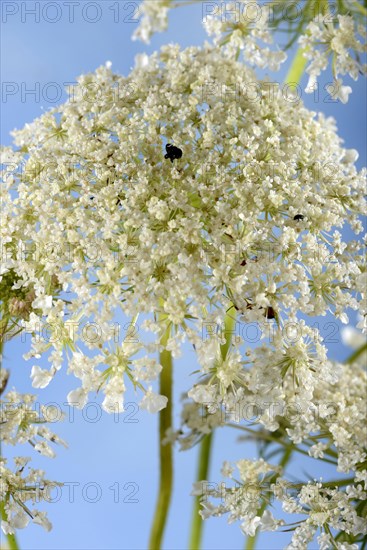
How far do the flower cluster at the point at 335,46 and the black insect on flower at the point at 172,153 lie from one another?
14.6 inches

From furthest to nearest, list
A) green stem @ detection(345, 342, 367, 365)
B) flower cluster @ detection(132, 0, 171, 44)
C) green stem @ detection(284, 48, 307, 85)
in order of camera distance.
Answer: green stem @ detection(345, 342, 367, 365) < green stem @ detection(284, 48, 307, 85) < flower cluster @ detection(132, 0, 171, 44)

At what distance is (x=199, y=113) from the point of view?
2.06 m

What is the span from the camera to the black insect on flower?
1.99m

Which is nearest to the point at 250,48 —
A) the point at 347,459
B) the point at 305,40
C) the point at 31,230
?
the point at 305,40

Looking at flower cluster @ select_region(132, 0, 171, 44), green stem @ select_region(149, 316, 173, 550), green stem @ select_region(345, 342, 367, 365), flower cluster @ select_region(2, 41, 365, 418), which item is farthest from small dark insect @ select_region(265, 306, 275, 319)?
green stem @ select_region(345, 342, 367, 365)

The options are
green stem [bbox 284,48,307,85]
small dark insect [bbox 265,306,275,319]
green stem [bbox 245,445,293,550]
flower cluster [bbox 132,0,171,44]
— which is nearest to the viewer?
flower cluster [bbox 132,0,171,44]

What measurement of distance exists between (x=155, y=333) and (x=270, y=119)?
2.20ft

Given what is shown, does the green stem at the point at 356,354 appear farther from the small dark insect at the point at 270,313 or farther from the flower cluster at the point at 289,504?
the small dark insect at the point at 270,313

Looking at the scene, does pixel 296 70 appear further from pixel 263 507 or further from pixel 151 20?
pixel 263 507

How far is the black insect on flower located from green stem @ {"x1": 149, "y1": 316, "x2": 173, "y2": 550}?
0.65 m

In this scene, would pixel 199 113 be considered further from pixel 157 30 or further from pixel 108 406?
pixel 108 406

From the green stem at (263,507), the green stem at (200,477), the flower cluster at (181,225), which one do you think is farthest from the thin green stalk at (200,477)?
the flower cluster at (181,225)

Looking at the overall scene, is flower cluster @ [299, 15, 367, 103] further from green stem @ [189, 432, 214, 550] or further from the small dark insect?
green stem @ [189, 432, 214, 550]

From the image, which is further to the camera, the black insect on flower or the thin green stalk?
the thin green stalk
